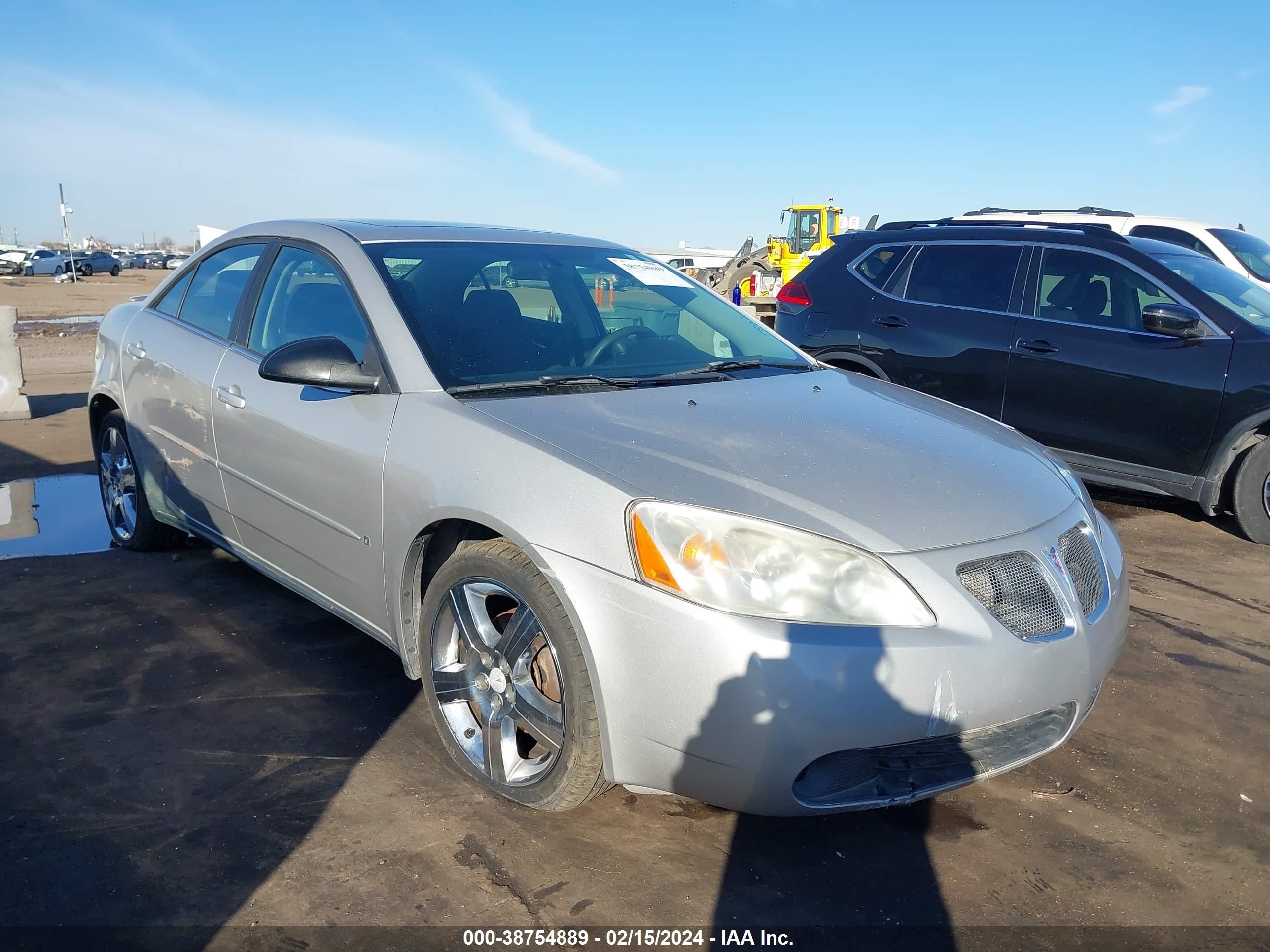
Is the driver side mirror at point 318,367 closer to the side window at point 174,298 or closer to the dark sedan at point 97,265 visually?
the side window at point 174,298

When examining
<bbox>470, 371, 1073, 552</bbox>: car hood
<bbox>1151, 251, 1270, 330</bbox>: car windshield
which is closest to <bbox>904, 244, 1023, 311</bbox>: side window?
<bbox>1151, 251, 1270, 330</bbox>: car windshield

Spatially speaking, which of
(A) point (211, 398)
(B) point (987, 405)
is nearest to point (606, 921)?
(A) point (211, 398)

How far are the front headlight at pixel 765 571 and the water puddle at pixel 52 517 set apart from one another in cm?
390

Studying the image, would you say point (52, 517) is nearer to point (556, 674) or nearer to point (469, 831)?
point (469, 831)

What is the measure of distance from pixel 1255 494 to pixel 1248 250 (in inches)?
240

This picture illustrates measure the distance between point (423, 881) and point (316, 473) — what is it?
1417mm

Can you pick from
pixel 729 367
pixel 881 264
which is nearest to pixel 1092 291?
pixel 881 264

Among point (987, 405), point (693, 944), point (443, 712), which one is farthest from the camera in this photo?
point (987, 405)

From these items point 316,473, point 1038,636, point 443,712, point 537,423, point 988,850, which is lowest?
point 988,850

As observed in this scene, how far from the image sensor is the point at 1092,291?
6055 mm

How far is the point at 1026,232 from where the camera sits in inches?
253

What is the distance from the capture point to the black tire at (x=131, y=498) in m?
4.75

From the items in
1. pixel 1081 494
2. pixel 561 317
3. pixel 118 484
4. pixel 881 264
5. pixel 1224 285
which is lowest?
pixel 118 484

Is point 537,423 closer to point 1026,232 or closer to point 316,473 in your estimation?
point 316,473
